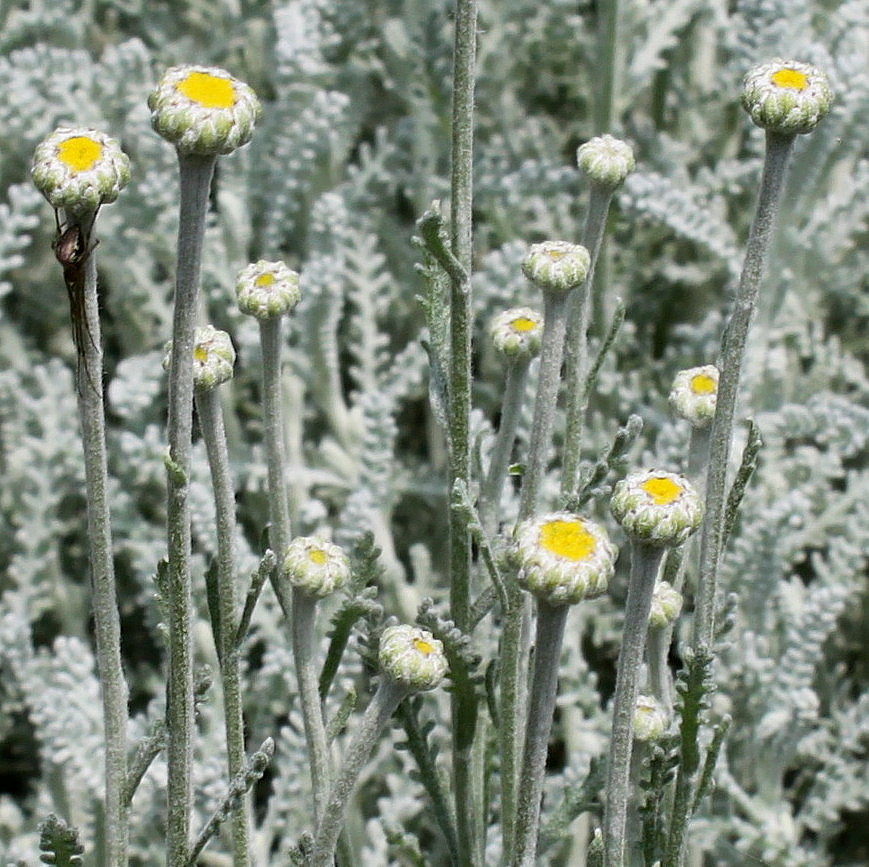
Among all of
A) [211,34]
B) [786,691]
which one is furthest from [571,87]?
[786,691]

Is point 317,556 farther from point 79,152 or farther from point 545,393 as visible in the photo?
point 79,152

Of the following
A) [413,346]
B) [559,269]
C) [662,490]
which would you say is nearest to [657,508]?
[662,490]

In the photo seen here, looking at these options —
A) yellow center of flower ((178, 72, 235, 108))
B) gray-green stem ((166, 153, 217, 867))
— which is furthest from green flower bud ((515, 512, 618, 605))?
yellow center of flower ((178, 72, 235, 108))

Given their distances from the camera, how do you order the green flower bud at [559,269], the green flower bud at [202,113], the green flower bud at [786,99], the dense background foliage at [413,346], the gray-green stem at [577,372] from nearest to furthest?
the green flower bud at [202,113], the green flower bud at [786,99], the green flower bud at [559,269], the gray-green stem at [577,372], the dense background foliage at [413,346]

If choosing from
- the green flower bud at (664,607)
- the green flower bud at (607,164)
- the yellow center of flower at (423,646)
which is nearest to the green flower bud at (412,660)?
the yellow center of flower at (423,646)

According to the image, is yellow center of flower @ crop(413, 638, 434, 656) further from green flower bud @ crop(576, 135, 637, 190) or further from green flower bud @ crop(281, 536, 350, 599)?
green flower bud @ crop(576, 135, 637, 190)

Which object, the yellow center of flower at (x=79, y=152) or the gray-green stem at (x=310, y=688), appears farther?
the gray-green stem at (x=310, y=688)

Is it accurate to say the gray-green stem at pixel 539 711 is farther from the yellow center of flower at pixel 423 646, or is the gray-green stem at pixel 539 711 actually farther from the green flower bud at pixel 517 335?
the green flower bud at pixel 517 335
